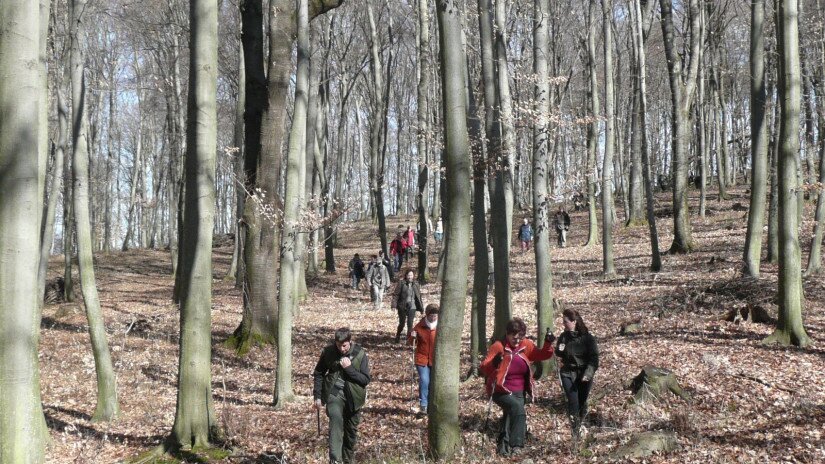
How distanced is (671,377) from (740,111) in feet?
121

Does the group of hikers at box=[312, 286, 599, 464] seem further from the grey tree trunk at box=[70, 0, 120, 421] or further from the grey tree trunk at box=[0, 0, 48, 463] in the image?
the grey tree trunk at box=[70, 0, 120, 421]

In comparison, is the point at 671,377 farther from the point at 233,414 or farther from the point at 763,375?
the point at 233,414

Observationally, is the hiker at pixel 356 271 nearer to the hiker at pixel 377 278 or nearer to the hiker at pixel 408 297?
the hiker at pixel 377 278

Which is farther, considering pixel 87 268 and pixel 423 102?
pixel 423 102

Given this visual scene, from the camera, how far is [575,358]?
274 inches

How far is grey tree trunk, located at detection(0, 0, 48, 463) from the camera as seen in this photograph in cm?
419

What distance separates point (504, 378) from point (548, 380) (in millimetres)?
2977

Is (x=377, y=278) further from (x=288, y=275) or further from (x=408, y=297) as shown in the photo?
(x=288, y=275)

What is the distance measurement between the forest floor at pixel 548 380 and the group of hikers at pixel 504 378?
0.33 meters

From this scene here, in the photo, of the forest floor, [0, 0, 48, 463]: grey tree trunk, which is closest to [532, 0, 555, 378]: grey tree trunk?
the forest floor

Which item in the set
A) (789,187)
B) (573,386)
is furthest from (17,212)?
(789,187)

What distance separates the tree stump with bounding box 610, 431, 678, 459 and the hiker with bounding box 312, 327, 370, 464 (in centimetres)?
253

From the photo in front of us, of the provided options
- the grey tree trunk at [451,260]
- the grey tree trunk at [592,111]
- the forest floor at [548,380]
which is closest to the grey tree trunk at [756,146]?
the forest floor at [548,380]

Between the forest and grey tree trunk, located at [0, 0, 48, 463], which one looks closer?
grey tree trunk, located at [0, 0, 48, 463]
